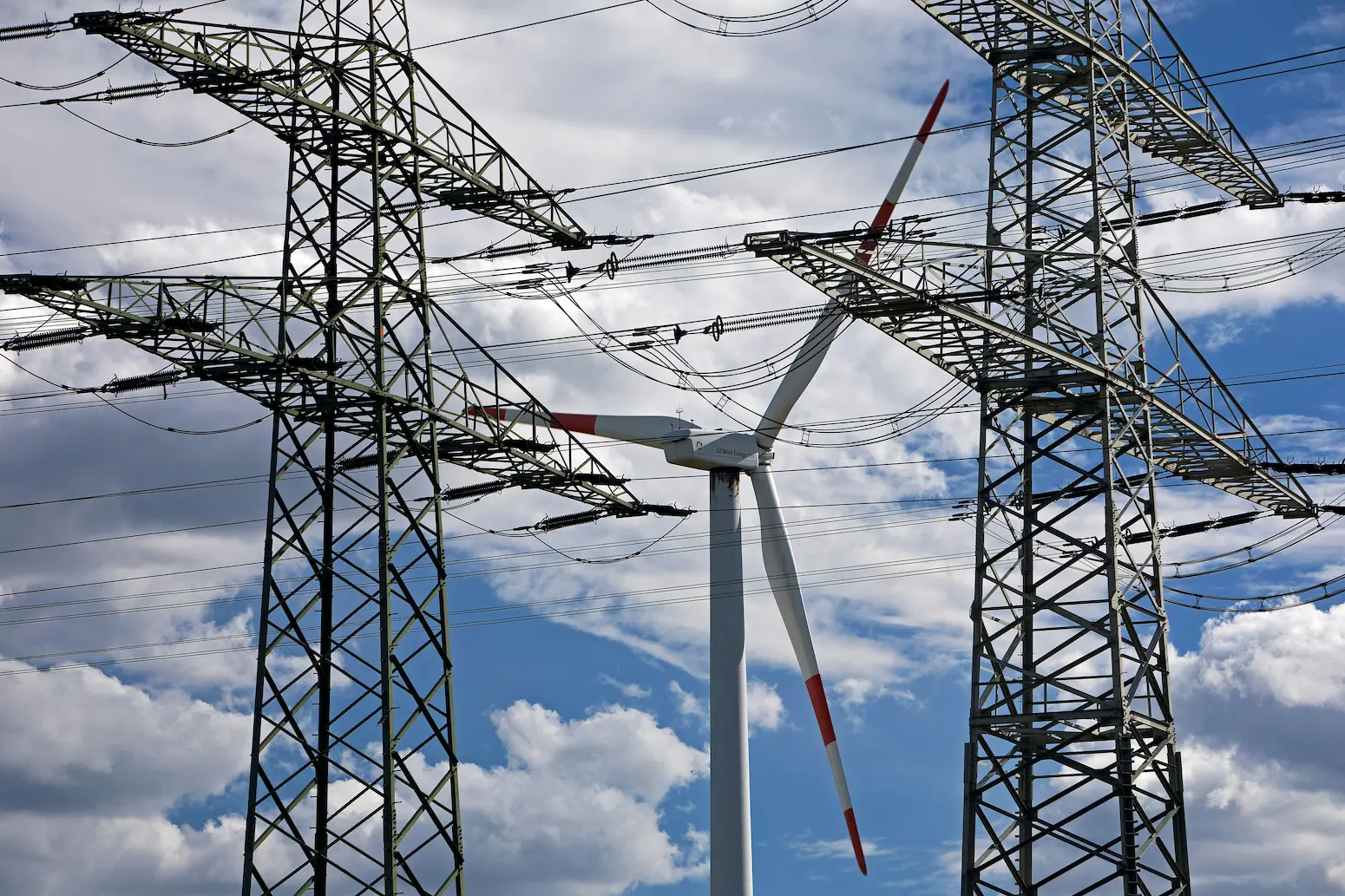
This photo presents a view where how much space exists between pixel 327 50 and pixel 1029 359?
56.8ft

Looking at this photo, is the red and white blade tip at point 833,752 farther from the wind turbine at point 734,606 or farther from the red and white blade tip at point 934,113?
the red and white blade tip at point 934,113

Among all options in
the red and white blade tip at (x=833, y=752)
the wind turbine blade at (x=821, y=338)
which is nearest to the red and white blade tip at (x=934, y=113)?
the wind turbine blade at (x=821, y=338)

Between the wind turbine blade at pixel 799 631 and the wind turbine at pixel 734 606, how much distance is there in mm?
29

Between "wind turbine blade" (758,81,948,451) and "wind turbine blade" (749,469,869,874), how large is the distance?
314 cm

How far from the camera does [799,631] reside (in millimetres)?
58531

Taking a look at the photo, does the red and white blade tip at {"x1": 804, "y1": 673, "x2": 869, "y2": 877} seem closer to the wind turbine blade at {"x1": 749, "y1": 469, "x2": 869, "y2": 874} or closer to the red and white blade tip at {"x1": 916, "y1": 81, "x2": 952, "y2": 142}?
the wind turbine blade at {"x1": 749, "y1": 469, "x2": 869, "y2": 874}

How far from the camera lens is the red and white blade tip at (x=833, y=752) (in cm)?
5872

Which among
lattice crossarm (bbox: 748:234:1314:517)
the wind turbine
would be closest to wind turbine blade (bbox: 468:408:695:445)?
the wind turbine

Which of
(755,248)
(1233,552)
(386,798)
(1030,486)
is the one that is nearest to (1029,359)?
(1030,486)

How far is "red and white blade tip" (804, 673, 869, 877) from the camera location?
2312 inches

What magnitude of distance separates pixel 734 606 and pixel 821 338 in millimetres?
11662

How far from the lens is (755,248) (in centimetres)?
3425

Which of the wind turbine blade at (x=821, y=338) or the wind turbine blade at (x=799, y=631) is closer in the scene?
the wind turbine blade at (x=821, y=338)

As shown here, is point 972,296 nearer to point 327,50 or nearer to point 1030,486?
point 1030,486
